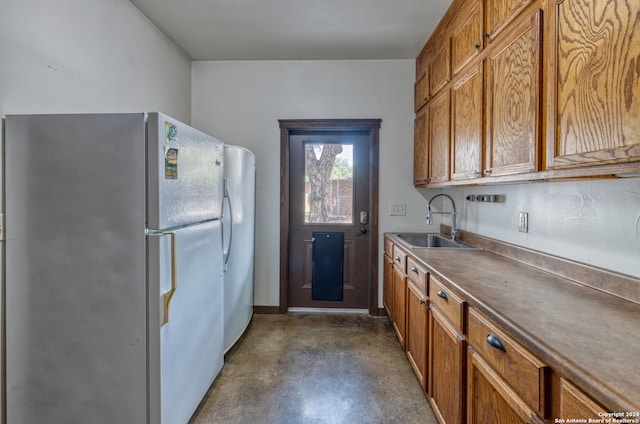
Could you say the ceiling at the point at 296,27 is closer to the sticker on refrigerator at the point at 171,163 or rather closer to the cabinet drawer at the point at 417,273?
the sticker on refrigerator at the point at 171,163

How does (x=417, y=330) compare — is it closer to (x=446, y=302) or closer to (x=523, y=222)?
(x=446, y=302)

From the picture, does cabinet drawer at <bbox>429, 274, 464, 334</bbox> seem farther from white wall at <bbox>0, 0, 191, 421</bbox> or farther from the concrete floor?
white wall at <bbox>0, 0, 191, 421</bbox>

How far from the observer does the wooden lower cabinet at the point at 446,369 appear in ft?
4.27

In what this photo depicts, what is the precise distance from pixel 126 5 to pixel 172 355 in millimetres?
2374

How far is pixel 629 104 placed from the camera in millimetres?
858

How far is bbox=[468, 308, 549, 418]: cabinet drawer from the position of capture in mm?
831

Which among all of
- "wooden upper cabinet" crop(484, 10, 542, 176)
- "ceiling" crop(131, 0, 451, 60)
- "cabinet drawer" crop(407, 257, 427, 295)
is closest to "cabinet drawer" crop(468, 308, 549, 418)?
"cabinet drawer" crop(407, 257, 427, 295)

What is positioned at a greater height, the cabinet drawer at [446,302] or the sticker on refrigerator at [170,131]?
the sticker on refrigerator at [170,131]

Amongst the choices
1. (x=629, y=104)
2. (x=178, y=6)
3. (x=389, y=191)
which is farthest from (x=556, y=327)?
(x=178, y=6)

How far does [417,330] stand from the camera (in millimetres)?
1958

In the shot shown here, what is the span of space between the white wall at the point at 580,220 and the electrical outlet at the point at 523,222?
0.07 feet

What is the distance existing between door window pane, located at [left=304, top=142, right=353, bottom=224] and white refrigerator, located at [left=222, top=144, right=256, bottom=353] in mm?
702

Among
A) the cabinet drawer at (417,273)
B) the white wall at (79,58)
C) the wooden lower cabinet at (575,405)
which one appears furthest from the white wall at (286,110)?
the wooden lower cabinet at (575,405)

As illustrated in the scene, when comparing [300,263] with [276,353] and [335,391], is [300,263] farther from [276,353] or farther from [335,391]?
[335,391]
